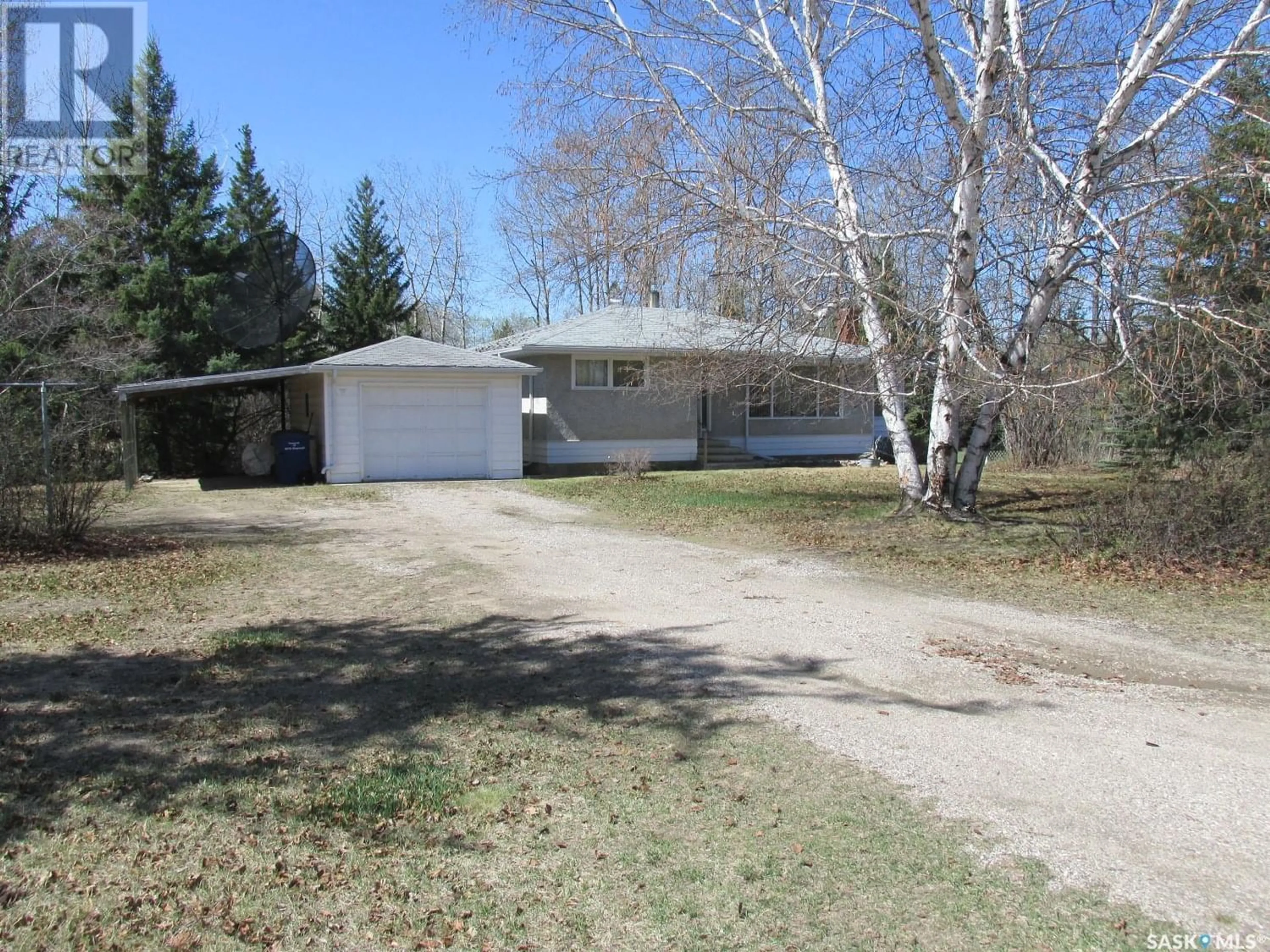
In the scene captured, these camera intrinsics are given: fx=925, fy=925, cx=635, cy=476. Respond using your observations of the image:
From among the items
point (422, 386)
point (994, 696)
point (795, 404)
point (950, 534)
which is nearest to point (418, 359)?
point (422, 386)

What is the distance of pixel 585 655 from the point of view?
6578 millimetres

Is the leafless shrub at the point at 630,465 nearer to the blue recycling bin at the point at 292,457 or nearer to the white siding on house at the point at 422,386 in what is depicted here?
the white siding on house at the point at 422,386

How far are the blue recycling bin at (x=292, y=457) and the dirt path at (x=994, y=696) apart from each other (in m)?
9.83

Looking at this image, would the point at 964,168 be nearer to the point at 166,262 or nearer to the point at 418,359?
the point at 418,359

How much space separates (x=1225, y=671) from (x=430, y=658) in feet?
18.1

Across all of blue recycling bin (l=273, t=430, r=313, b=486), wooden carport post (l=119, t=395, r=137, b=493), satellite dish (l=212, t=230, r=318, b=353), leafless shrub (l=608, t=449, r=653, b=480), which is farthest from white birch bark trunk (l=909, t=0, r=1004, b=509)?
satellite dish (l=212, t=230, r=318, b=353)

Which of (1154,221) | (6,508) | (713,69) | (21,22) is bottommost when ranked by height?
(6,508)

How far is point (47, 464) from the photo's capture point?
1025cm

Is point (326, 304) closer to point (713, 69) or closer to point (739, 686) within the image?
point (713, 69)

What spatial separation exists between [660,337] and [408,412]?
22.4 ft

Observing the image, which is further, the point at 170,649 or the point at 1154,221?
the point at 1154,221

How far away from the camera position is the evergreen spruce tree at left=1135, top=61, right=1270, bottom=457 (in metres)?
9.73

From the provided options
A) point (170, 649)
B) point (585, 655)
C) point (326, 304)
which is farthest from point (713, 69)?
point (326, 304)

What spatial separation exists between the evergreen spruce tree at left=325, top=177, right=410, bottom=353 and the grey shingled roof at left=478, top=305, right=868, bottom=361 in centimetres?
867
